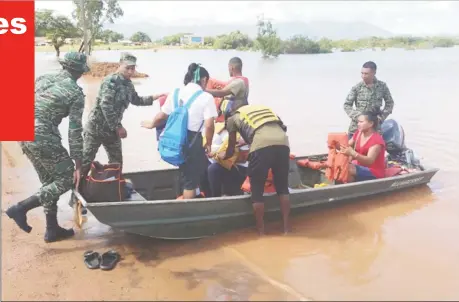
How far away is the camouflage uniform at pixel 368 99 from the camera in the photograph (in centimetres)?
744

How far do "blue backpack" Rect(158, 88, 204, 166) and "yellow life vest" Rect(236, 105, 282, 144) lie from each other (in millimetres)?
547

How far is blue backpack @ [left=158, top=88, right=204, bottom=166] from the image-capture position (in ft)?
17.0

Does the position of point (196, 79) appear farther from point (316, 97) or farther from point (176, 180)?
point (316, 97)

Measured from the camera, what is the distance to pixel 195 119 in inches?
206

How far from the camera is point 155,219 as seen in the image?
5.09 metres

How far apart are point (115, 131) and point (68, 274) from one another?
1764 millimetres

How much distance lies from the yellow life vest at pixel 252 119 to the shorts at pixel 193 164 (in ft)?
1.65

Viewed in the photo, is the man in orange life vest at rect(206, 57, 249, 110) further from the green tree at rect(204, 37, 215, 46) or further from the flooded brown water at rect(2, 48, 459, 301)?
the green tree at rect(204, 37, 215, 46)

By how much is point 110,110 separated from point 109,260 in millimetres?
1652

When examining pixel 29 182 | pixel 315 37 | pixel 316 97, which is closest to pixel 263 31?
pixel 315 37

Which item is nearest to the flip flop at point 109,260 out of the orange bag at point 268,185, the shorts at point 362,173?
the orange bag at point 268,185

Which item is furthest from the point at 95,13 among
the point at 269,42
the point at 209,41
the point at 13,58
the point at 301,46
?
the point at 209,41

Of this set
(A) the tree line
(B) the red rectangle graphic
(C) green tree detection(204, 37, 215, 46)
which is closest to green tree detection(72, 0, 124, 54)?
(A) the tree line

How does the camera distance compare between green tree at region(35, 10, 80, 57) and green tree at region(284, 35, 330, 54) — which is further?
green tree at region(284, 35, 330, 54)
